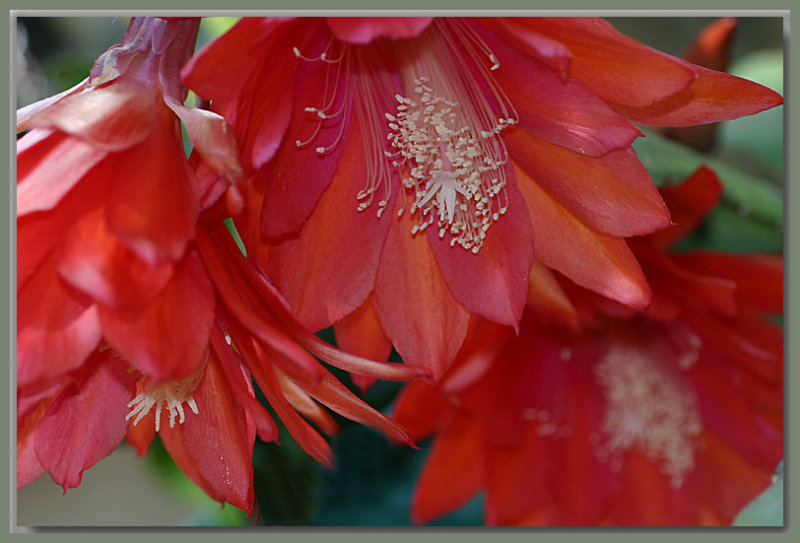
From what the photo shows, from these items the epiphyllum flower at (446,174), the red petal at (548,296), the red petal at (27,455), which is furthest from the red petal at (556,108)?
the red petal at (27,455)

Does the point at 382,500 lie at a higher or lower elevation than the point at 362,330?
lower

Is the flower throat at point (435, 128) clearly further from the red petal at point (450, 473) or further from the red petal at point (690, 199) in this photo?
the red petal at point (450, 473)

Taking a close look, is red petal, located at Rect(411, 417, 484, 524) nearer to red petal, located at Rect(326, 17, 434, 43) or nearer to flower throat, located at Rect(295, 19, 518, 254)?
flower throat, located at Rect(295, 19, 518, 254)

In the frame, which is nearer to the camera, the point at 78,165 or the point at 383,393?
the point at 78,165

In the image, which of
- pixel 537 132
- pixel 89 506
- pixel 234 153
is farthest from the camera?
pixel 89 506

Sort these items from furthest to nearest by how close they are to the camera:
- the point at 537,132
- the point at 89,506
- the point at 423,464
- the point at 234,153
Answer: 1. the point at 423,464
2. the point at 89,506
3. the point at 537,132
4. the point at 234,153

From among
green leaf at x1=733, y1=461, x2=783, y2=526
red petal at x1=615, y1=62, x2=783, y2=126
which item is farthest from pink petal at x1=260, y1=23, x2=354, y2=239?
green leaf at x1=733, y1=461, x2=783, y2=526

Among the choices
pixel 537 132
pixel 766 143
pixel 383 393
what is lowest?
pixel 383 393

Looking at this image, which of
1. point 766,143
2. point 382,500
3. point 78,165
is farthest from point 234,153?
point 766,143

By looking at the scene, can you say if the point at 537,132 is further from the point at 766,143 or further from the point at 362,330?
the point at 766,143
